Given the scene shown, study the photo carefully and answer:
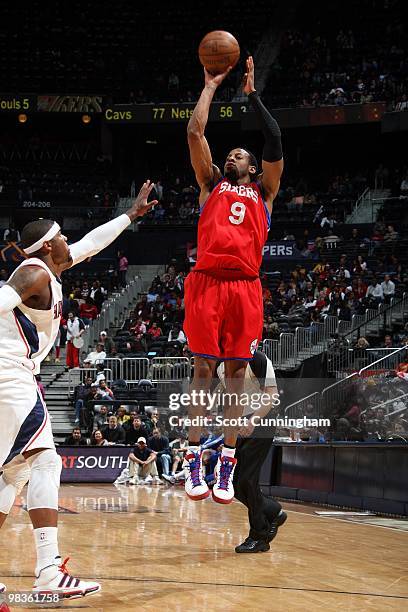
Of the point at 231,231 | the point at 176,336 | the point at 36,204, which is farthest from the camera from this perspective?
the point at 36,204

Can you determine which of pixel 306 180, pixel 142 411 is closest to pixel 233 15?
pixel 306 180

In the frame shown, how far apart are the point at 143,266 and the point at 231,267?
22.7 m

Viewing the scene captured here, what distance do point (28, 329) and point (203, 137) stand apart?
89.2 inches

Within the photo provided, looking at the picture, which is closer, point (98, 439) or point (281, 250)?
point (98, 439)

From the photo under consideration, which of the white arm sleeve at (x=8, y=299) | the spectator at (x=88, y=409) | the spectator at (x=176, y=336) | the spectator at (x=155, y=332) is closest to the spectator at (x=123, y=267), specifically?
the spectator at (x=155, y=332)

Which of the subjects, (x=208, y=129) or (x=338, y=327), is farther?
(x=208, y=129)

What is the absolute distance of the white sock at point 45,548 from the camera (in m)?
4.86

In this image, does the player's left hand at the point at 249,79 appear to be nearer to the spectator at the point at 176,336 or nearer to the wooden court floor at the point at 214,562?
the wooden court floor at the point at 214,562

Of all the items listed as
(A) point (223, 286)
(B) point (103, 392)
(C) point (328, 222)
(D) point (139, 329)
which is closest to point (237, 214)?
(A) point (223, 286)

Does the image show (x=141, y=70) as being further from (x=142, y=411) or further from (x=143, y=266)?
(x=142, y=411)

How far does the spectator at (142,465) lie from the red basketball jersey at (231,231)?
10674 millimetres

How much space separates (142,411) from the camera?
18.9 meters

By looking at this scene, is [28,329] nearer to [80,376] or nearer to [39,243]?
[39,243]

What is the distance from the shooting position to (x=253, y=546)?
702cm
